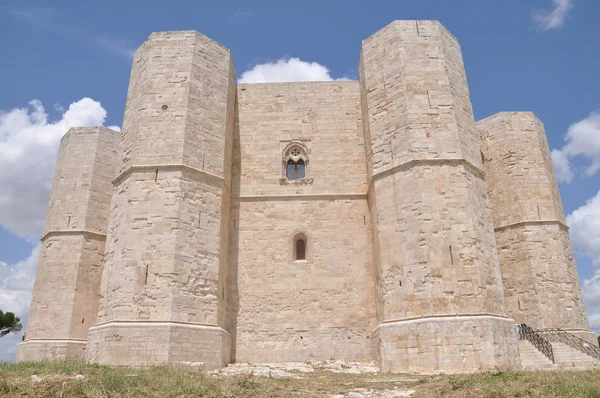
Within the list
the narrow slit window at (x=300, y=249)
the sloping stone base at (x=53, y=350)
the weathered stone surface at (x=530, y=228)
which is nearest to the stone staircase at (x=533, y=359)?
the weathered stone surface at (x=530, y=228)

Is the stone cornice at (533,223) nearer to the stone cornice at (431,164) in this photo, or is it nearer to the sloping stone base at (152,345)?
the stone cornice at (431,164)

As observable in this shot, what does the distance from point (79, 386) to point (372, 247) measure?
938 cm

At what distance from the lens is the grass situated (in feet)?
19.2

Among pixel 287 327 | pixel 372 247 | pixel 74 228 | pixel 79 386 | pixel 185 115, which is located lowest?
pixel 79 386

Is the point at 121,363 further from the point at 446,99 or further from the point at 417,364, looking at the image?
the point at 446,99

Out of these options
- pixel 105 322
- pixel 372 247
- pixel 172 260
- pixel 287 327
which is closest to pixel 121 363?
pixel 105 322

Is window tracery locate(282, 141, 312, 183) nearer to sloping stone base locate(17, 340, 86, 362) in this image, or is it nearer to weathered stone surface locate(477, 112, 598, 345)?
weathered stone surface locate(477, 112, 598, 345)

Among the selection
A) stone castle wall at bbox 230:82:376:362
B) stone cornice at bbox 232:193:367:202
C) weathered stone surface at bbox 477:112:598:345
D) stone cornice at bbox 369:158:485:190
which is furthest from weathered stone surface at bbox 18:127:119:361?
weathered stone surface at bbox 477:112:598:345

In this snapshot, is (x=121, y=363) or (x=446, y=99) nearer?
(x=121, y=363)

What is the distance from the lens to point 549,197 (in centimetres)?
1630

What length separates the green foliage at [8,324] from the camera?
27859 millimetres

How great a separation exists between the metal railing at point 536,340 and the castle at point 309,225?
1214mm

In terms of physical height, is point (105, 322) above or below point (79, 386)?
above

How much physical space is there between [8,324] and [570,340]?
28.9m
